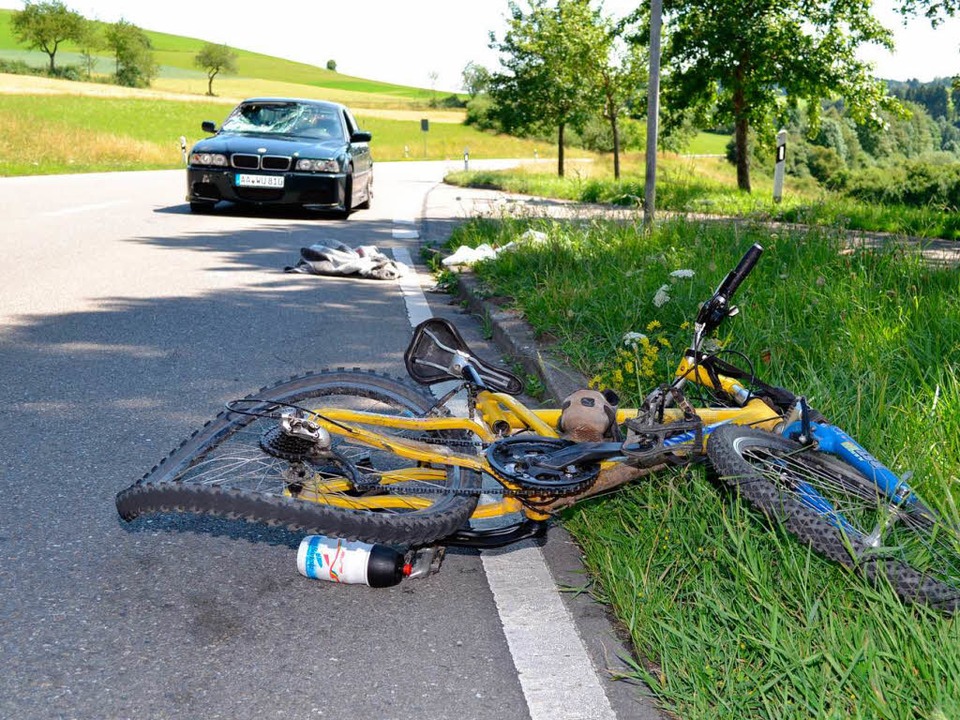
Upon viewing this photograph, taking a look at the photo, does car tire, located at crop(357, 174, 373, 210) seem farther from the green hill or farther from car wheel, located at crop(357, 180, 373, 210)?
the green hill

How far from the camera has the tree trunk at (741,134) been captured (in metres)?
25.0

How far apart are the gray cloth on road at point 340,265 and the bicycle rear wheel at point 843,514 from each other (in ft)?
23.1

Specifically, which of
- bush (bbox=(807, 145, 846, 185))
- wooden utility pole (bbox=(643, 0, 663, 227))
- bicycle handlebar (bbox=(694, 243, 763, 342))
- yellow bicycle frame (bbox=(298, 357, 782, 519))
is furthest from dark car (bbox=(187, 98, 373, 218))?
bush (bbox=(807, 145, 846, 185))

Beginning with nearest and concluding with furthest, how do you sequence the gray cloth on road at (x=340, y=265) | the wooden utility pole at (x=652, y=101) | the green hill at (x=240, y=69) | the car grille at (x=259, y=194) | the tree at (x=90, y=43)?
the wooden utility pole at (x=652, y=101) < the gray cloth on road at (x=340, y=265) < the car grille at (x=259, y=194) < the tree at (x=90, y=43) < the green hill at (x=240, y=69)

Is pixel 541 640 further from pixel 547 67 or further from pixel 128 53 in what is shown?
pixel 128 53

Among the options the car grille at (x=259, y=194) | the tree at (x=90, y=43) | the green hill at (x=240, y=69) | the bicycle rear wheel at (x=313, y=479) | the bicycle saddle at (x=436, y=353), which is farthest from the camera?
the green hill at (x=240, y=69)

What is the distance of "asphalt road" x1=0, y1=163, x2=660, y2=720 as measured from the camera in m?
2.53

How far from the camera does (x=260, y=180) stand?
14258 mm

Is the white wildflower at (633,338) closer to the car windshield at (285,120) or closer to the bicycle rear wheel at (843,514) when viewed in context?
the bicycle rear wheel at (843,514)

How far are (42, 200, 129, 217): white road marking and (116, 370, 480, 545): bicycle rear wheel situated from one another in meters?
11.8

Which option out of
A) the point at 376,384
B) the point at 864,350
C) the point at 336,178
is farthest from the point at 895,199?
the point at 376,384

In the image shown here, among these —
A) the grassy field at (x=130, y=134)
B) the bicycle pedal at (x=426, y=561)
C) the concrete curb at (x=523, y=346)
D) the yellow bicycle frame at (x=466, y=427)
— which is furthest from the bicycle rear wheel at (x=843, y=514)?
the grassy field at (x=130, y=134)

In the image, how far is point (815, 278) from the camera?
19.5 feet

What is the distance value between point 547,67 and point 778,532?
32.7 metres
